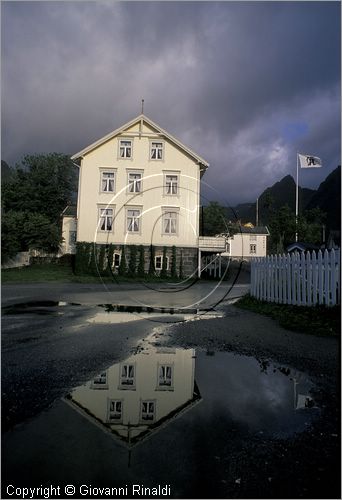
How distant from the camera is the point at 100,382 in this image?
146 inches

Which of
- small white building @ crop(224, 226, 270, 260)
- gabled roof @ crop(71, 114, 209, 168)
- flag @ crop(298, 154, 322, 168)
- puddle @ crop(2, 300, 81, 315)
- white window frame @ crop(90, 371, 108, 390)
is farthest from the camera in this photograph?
small white building @ crop(224, 226, 270, 260)

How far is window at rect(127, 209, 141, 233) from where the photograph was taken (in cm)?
2905

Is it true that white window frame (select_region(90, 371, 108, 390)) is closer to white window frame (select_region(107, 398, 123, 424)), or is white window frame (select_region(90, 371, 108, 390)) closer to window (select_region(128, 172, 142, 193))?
white window frame (select_region(107, 398, 123, 424))

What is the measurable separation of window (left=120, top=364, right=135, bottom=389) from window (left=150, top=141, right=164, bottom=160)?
26071mm

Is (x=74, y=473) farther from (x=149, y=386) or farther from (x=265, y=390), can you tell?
(x=265, y=390)

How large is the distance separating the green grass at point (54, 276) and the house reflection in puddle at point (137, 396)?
18.0m

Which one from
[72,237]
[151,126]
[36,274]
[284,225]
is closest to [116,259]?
[36,274]

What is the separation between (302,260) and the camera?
8648mm

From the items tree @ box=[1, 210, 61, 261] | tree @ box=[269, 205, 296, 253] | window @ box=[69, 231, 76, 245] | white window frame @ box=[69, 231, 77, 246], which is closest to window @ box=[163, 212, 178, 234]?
tree @ box=[1, 210, 61, 261]

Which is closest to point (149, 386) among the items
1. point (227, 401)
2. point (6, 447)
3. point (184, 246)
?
point (227, 401)

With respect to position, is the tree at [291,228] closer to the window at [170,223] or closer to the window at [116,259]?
the window at [170,223]

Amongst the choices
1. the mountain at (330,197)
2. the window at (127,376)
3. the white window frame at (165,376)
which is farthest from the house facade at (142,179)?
the mountain at (330,197)

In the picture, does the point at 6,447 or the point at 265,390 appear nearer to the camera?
the point at 6,447

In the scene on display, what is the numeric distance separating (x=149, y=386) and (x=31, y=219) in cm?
3152
